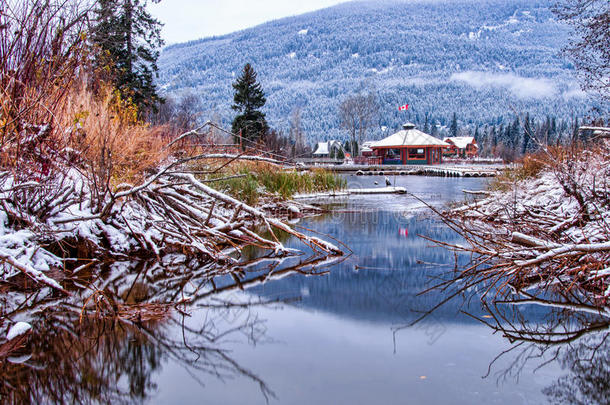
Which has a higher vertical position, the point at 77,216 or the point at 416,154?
the point at 416,154

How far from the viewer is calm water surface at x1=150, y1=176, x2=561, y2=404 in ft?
9.22

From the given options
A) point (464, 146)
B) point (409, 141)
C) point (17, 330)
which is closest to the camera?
point (17, 330)

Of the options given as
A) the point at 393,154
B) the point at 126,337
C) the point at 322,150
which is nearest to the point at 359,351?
the point at 126,337

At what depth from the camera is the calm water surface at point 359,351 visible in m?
2.81

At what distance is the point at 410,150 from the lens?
60.5 meters

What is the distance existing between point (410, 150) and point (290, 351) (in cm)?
5871

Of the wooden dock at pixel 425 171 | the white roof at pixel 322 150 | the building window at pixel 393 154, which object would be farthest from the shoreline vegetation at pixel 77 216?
the white roof at pixel 322 150

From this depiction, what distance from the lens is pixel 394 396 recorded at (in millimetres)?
2746

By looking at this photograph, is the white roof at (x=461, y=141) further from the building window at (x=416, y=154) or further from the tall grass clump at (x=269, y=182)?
the tall grass clump at (x=269, y=182)

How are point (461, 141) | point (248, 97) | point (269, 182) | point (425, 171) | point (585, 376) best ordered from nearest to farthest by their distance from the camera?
1. point (585, 376)
2. point (269, 182)
3. point (248, 97)
4. point (425, 171)
5. point (461, 141)

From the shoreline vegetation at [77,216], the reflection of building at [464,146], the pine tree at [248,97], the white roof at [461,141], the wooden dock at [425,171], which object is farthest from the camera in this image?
the white roof at [461,141]

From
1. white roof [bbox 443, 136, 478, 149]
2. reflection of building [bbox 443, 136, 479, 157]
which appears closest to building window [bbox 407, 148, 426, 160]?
reflection of building [bbox 443, 136, 479, 157]

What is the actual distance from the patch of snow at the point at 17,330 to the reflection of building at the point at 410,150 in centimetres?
5749

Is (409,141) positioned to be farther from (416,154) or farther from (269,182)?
(269,182)
